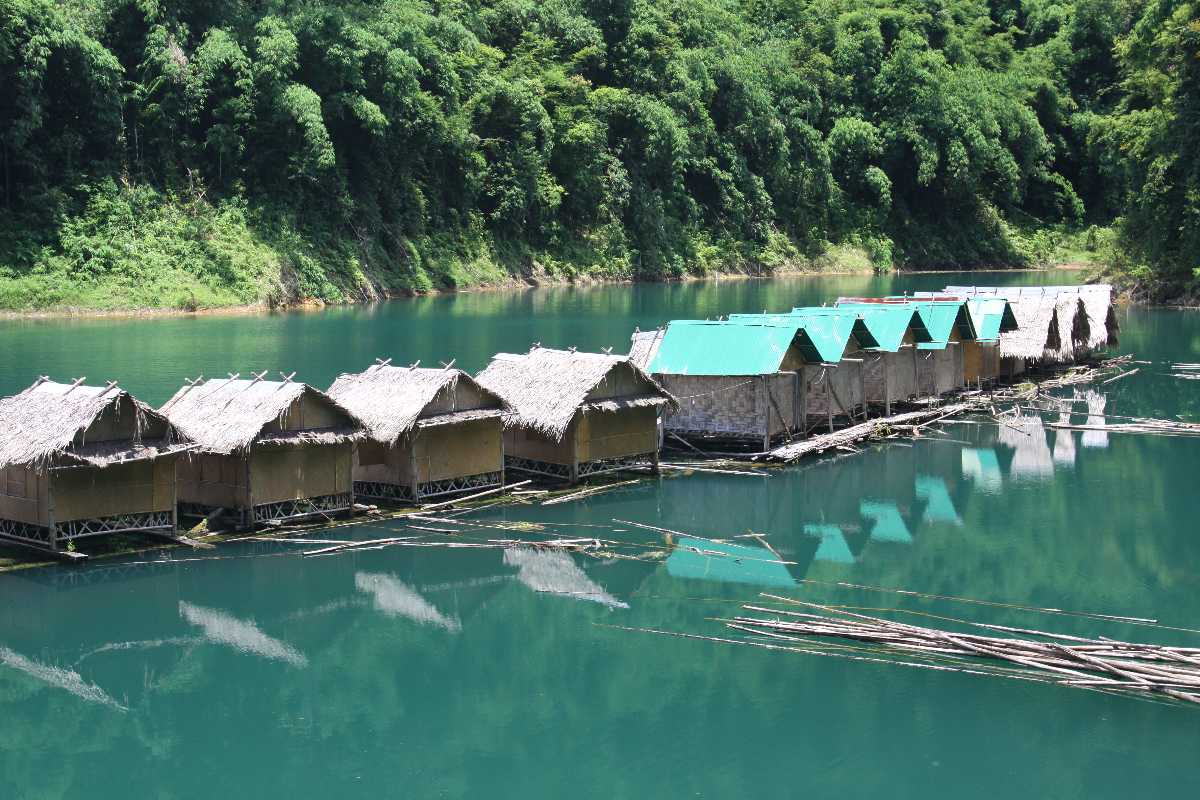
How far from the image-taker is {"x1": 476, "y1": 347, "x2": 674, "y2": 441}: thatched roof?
22.5m

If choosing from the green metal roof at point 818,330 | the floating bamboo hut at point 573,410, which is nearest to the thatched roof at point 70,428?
the floating bamboo hut at point 573,410

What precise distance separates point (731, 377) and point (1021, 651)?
39.3ft

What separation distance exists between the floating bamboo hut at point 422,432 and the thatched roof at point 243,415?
991 mm

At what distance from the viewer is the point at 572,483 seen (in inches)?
909

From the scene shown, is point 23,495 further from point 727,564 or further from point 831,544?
point 831,544

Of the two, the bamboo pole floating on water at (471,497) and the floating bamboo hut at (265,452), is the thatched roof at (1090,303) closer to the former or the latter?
the bamboo pole floating on water at (471,497)

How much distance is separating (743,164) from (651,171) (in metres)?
8.23

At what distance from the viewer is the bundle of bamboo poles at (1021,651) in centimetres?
1334

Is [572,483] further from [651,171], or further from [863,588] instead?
[651,171]

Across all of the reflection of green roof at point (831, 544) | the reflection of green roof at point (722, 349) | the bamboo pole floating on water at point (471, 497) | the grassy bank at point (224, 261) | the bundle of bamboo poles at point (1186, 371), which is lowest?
A: the reflection of green roof at point (831, 544)

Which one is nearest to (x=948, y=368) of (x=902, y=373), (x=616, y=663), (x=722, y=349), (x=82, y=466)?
(x=902, y=373)

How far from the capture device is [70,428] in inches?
682

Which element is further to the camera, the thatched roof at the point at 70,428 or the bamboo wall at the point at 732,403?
the bamboo wall at the point at 732,403

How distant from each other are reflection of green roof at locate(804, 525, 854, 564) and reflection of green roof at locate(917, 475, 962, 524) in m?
1.95
